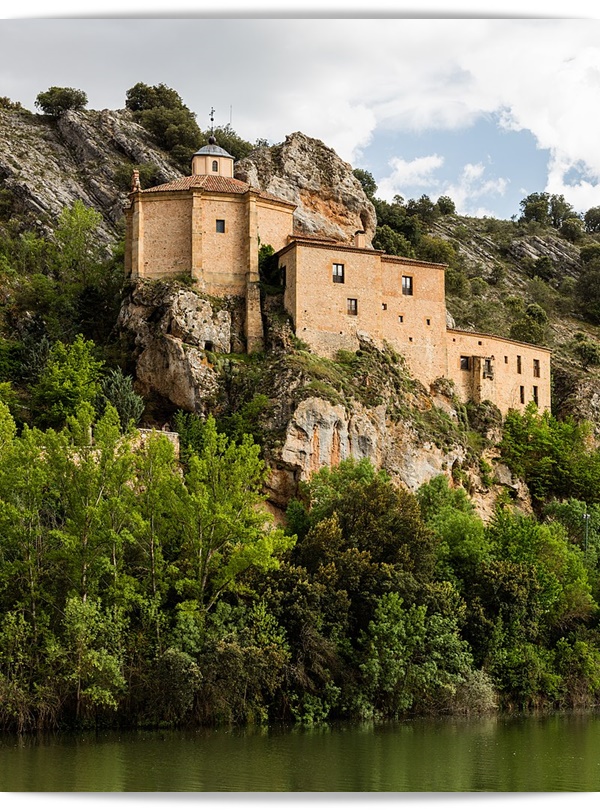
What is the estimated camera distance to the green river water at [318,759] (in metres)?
29.6

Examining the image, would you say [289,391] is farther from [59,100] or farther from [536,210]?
[536,210]

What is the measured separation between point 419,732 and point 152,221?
2997 cm

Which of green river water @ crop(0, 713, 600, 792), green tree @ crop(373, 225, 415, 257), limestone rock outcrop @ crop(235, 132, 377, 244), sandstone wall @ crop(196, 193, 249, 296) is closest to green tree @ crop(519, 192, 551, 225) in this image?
green tree @ crop(373, 225, 415, 257)

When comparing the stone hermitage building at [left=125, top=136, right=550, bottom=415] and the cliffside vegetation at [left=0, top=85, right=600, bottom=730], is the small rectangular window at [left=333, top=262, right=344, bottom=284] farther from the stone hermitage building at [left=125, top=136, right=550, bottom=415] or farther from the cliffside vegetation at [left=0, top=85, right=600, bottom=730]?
the cliffside vegetation at [left=0, top=85, right=600, bottom=730]

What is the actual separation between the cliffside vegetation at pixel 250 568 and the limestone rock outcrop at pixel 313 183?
14540 mm

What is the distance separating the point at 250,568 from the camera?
4531cm

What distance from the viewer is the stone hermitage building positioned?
197ft

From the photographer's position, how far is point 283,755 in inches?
1356

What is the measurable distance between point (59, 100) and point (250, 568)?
6164cm

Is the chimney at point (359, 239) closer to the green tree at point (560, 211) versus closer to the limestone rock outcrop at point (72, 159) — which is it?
the limestone rock outcrop at point (72, 159)

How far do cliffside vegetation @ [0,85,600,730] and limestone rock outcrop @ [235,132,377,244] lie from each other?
14540 millimetres

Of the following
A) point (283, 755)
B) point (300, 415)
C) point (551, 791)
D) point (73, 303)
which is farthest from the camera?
point (73, 303)

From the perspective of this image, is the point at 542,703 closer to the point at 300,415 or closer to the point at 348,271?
the point at 300,415

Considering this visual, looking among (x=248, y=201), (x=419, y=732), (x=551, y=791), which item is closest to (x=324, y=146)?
(x=248, y=201)
